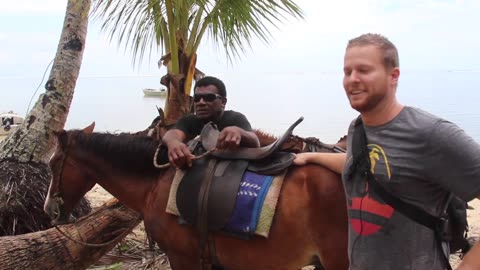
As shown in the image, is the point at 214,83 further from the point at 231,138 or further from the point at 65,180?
the point at 65,180

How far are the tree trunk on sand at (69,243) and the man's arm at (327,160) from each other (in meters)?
2.21

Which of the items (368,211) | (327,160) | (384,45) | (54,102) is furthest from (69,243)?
(384,45)

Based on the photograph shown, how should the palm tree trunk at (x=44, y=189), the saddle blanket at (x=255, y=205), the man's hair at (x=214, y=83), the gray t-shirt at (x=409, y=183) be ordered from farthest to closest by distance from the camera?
the palm tree trunk at (x=44, y=189), the man's hair at (x=214, y=83), the saddle blanket at (x=255, y=205), the gray t-shirt at (x=409, y=183)

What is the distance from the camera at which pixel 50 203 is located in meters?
3.51

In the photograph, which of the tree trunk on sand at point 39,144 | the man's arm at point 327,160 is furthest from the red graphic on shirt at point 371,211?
the tree trunk on sand at point 39,144

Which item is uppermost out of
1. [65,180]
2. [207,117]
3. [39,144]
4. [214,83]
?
[214,83]

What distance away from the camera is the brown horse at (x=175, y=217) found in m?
2.66

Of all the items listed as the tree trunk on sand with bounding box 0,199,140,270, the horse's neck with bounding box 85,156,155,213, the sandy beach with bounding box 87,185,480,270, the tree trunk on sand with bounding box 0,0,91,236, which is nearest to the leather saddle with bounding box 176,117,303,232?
the horse's neck with bounding box 85,156,155,213

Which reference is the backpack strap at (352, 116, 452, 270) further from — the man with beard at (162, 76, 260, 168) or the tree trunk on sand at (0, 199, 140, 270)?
the tree trunk on sand at (0, 199, 140, 270)

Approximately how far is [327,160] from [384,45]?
1190mm

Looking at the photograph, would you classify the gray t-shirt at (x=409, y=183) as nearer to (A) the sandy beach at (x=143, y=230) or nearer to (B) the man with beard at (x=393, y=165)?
(B) the man with beard at (x=393, y=165)

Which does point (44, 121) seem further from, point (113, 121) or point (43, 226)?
point (113, 121)

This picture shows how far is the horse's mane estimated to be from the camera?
335cm

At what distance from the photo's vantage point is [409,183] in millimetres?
1535
